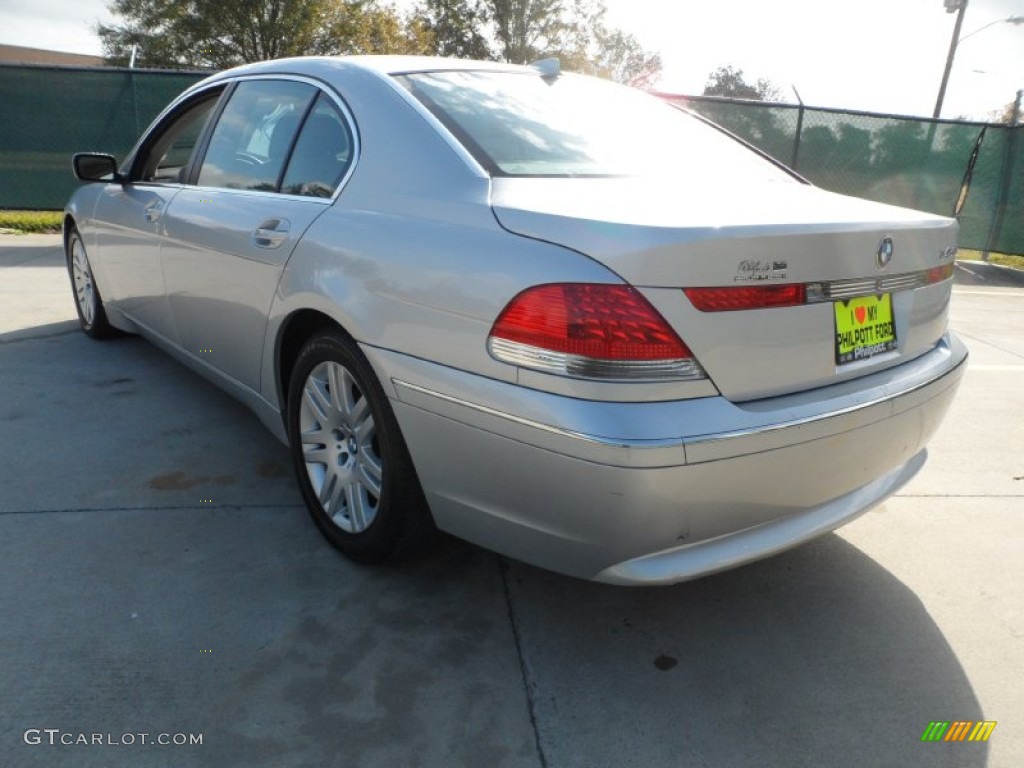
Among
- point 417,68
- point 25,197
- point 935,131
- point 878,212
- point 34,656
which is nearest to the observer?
point 34,656

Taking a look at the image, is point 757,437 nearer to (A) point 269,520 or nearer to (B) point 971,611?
(B) point 971,611

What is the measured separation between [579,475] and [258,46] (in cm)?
2637

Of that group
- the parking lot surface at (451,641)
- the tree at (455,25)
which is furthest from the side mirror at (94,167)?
the tree at (455,25)

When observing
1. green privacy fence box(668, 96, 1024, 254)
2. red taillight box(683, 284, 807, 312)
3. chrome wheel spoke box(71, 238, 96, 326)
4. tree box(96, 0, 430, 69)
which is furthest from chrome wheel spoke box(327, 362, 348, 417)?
tree box(96, 0, 430, 69)

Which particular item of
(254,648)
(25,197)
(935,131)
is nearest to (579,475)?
(254,648)

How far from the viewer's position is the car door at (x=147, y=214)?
378cm

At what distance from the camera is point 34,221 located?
34.7ft

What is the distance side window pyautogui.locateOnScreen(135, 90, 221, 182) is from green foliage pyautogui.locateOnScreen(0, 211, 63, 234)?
24.3 feet

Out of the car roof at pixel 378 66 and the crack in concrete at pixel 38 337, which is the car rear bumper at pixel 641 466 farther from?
the crack in concrete at pixel 38 337

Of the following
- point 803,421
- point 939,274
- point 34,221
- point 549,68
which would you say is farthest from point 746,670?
point 34,221

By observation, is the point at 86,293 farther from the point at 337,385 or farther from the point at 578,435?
the point at 578,435

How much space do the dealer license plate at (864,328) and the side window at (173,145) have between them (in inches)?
123

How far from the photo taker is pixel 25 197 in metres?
10.2

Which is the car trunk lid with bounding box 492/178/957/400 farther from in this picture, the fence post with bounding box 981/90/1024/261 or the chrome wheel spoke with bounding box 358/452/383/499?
the fence post with bounding box 981/90/1024/261
